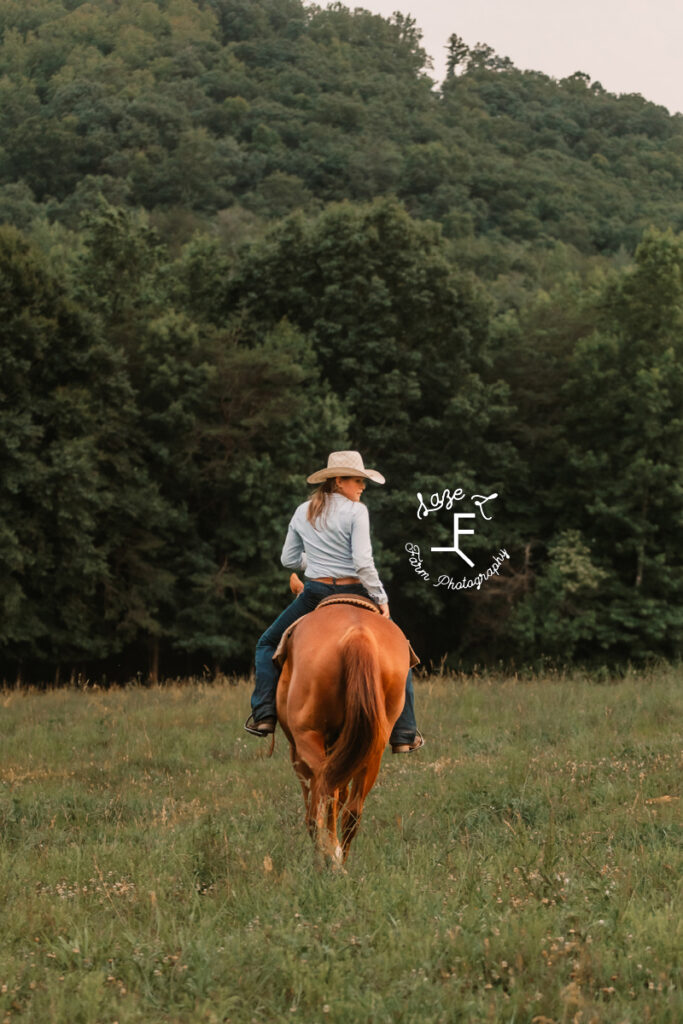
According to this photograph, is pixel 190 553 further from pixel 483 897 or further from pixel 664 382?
pixel 483 897

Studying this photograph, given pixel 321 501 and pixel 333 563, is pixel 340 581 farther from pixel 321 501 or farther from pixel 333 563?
pixel 321 501

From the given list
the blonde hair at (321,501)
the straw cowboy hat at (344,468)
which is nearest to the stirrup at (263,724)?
the blonde hair at (321,501)

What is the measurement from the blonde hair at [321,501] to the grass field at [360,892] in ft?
6.80

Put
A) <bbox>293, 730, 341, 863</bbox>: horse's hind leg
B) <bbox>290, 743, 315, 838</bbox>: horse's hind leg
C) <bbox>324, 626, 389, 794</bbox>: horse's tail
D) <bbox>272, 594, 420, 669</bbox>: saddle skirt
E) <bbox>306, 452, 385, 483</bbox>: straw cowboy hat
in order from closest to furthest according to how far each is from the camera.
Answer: <bbox>324, 626, 389, 794</bbox>: horse's tail → <bbox>293, 730, 341, 863</bbox>: horse's hind leg → <bbox>290, 743, 315, 838</bbox>: horse's hind leg → <bbox>272, 594, 420, 669</bbox>: saddle skirt → <bbox>306, 452, 385, 483</bbox>: straw cowboy hat

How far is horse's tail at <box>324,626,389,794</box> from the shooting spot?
21.2 ft

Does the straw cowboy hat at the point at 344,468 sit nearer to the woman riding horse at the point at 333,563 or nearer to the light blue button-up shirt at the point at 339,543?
the woman riding horse at the point at 333,563

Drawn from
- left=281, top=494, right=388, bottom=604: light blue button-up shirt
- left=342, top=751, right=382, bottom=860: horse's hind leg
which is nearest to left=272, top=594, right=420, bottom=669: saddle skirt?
left=281, top=494, right=388, bottom=604: light blue button-up shirt

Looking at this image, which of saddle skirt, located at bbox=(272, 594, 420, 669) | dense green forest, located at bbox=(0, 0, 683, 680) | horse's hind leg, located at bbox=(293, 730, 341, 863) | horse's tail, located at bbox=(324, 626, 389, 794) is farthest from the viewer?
dense green forest, located at bbox=(0, 0, 683, 680)

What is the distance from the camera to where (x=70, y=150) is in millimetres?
67938

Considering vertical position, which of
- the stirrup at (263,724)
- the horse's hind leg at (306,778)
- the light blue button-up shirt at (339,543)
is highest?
the light blue button-up shirt at (339,543)

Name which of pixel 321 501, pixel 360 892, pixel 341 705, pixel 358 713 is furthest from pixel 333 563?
pixel 360 892

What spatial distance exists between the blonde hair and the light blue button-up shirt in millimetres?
21

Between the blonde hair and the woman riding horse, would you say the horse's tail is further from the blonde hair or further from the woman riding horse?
the blonde hair

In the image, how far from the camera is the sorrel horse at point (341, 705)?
6.50 metres
